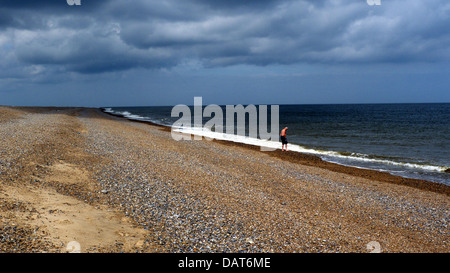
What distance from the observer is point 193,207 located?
33.0 ft

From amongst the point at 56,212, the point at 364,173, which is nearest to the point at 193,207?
the point at 56,212

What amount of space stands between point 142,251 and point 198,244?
1441 millimetres

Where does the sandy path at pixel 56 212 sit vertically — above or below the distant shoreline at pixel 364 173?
above

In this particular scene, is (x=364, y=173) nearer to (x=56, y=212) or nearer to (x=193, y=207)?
(x=193, y=207)

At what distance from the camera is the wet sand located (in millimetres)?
7445

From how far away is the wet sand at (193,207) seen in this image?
7.45 meters

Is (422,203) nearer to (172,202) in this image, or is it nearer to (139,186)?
(172,202)

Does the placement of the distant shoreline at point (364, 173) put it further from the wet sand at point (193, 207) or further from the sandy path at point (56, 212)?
the sandy path at point (56, 212)

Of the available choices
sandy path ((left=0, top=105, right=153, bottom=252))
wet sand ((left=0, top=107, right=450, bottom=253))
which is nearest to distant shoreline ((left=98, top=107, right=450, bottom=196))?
wet sand ((left=0, top=107, right=450, bottom=253))

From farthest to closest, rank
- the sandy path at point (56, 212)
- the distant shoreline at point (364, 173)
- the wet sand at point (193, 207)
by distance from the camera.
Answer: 1. the distant shoreline at point (364, 173)
2. the wet sand at point (193, 207)
3. the sandy path at point (56, 212)

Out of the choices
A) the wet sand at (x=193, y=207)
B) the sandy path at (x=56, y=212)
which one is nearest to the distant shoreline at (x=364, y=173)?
the wet sand at (x=193, y=207)
